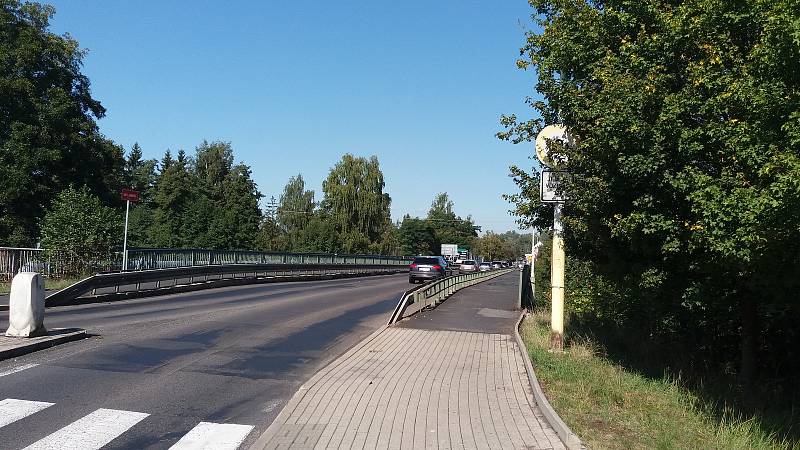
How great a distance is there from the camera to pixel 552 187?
39.0ft

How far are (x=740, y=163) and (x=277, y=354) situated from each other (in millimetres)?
7488

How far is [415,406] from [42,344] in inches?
249

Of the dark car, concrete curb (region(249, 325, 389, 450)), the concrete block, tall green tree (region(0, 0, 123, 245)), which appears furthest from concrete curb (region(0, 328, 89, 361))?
the dark car

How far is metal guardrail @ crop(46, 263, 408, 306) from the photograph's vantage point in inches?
716

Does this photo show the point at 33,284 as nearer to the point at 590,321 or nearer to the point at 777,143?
the point at 777,143

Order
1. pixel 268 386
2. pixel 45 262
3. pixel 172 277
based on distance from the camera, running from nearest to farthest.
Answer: pixel 268 386
pixel 45 262
pixel 172 277

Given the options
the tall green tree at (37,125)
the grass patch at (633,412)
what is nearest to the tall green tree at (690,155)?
the grass patch at (633,412)

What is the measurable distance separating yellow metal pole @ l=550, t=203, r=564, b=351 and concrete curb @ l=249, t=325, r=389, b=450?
3581mm

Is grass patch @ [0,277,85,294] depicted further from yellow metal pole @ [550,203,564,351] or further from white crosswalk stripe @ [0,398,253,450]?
yellow metal pole @ [550,203,564,351]

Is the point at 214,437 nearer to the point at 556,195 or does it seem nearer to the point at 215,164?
the point at 556,195

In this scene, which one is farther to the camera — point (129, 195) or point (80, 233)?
point (129, 195)

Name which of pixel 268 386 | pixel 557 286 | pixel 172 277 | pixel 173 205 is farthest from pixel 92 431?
pixel 173 205

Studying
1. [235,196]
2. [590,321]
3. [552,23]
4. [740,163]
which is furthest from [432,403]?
[235,196]

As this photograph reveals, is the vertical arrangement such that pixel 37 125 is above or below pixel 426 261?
above
